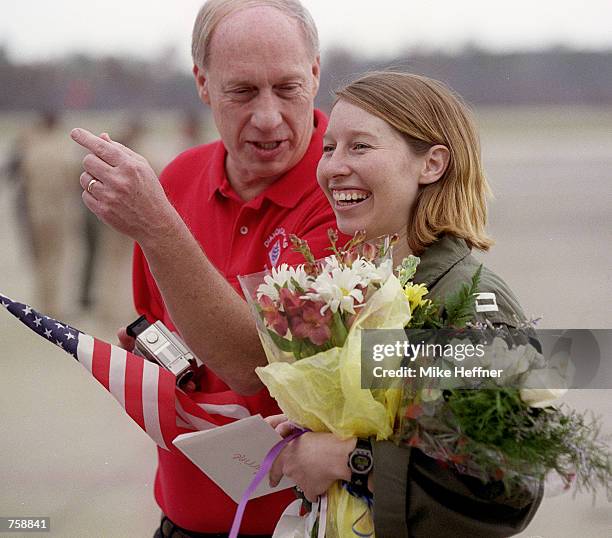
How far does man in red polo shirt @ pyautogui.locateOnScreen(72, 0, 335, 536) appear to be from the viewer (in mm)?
2084

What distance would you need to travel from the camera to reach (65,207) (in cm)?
891

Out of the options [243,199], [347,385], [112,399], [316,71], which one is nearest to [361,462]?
[347,385]

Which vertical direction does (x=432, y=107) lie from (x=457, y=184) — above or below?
above

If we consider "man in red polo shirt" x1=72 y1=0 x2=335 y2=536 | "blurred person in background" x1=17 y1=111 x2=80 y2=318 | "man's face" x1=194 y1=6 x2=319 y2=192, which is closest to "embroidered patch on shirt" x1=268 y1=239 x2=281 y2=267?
"man in red polo shirt" x1=72 y1=0 x2=335 y2=536

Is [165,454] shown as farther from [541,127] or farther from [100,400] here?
[541,127]

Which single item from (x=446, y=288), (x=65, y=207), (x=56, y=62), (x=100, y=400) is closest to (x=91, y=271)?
(x=65, y=207)

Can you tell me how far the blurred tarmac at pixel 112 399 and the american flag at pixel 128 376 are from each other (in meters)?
0.89

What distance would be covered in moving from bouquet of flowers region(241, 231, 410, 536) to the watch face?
37 mm

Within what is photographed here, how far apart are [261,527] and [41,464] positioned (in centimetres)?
348

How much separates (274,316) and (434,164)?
1.81ft

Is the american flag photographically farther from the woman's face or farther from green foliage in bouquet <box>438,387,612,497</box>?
green foliage in bouquet <box>438,387,612,497</box>

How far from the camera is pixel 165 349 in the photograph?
7.58ft

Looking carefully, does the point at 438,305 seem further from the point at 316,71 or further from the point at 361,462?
the point at 316,71

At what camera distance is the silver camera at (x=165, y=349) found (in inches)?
90.1
